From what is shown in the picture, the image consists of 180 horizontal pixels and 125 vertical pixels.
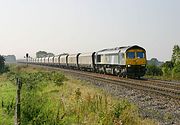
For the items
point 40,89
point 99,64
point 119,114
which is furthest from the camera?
point 99,64

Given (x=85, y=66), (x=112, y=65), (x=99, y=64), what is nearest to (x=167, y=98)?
(x=112, y=65)

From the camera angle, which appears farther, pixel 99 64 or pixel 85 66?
pixel 85 66

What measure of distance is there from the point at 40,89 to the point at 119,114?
39.3 ft

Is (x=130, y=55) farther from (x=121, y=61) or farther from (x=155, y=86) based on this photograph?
(x=155, y=86)

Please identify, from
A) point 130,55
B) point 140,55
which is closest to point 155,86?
point 130,55

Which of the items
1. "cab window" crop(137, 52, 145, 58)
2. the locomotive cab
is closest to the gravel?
the locomotive cab

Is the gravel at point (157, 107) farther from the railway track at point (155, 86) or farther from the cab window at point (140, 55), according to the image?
the cab window at point (140, 55)

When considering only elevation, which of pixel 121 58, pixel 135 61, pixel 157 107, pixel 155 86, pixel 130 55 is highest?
pixel 130 55

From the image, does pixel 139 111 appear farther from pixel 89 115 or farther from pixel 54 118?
pixel 54 118

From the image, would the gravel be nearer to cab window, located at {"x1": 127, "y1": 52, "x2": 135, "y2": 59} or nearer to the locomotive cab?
the locomotive cab

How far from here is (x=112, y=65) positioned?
35.6 meters

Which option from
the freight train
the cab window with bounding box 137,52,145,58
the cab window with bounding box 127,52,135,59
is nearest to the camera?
the freight train

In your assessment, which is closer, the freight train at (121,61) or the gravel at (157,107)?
the gravel at (157,107)

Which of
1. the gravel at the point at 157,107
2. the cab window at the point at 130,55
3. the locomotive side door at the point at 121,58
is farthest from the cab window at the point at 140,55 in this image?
the gravel at the point at 157,107
